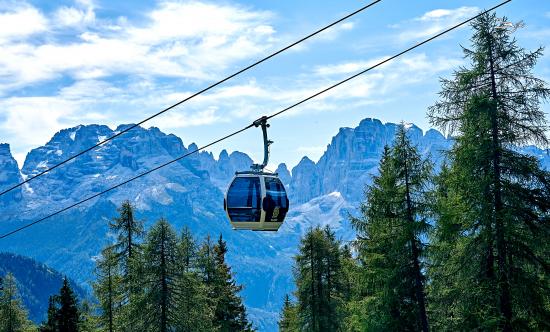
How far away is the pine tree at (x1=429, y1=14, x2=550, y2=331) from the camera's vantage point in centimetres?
2036

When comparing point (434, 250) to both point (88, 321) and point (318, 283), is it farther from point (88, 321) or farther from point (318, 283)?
point (88, 321)

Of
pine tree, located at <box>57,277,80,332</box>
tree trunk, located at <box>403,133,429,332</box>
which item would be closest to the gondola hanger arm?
tree trunk, located at <box>403,133,429,332</box>

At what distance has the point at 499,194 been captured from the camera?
20.7 metres

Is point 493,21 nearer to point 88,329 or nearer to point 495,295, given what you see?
point 495,295

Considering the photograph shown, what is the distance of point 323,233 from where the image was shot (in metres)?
42.8

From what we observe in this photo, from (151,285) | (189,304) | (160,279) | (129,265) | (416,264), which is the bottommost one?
(189,304)

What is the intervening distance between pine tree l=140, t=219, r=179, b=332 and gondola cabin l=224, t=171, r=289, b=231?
1666cm

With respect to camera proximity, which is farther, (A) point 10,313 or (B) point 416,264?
(A) point 10,313

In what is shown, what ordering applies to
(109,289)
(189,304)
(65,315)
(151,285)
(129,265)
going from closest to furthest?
1. (151,285)
2. (189,304)
3. (129,265)
4. (109,289)
5. (65,315)

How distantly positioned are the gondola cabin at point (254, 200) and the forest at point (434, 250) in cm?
665

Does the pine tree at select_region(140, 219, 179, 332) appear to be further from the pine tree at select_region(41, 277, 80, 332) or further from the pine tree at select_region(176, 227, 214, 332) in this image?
the pine tree at select_region(41, 277, 80, 332)

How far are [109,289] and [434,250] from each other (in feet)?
69.6

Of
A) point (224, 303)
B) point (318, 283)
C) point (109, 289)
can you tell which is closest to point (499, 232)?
point (318, 283)

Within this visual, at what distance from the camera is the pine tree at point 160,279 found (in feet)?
110
